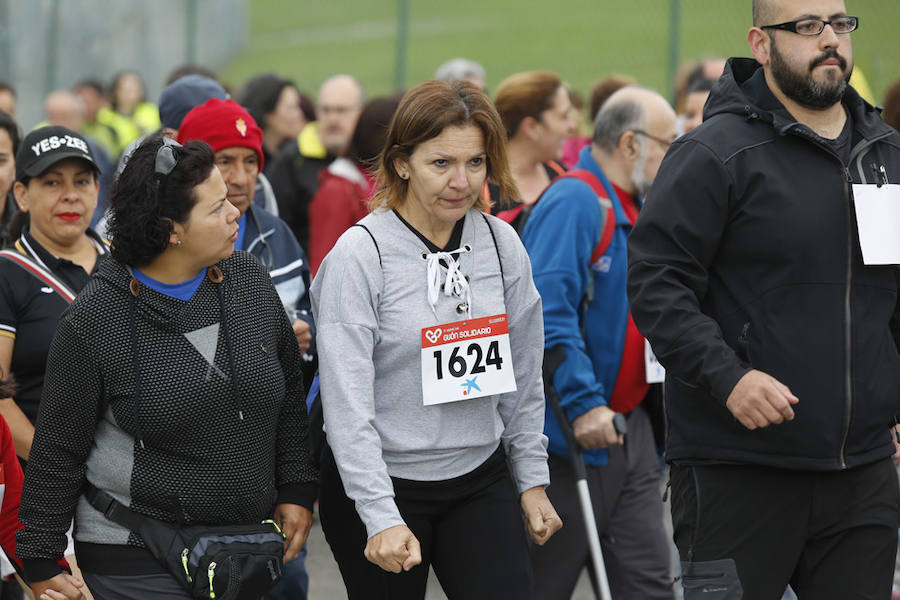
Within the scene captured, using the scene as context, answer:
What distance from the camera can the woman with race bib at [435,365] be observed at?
3.54m

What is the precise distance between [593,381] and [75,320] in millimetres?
1873

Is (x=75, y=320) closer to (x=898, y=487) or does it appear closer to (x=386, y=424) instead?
(x=386, y=424)

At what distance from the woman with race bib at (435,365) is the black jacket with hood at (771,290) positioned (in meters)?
0.43

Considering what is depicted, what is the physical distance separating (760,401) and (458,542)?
963 mm

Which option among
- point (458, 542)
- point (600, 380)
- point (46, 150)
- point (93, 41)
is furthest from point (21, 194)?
point (93, 41)

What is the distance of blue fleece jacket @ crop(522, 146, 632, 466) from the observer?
4.51 m

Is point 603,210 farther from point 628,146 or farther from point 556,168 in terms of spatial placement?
point 556,168

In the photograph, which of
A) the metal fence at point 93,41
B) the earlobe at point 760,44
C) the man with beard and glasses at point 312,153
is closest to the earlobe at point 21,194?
the earlobe at point 760,44

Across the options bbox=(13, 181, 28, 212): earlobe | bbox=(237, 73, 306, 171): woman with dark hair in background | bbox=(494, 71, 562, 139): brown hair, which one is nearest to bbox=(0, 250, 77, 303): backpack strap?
bbox=(13, 181, 28, 212): earlobe

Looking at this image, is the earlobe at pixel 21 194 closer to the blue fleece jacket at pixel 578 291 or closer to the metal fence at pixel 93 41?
the blue fleece jacket at pixel 578 291

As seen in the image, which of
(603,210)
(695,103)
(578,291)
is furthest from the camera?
(695,103)

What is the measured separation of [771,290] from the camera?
3492mm

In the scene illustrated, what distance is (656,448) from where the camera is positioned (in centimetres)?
498

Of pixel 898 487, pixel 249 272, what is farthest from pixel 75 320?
pixel 898 487
